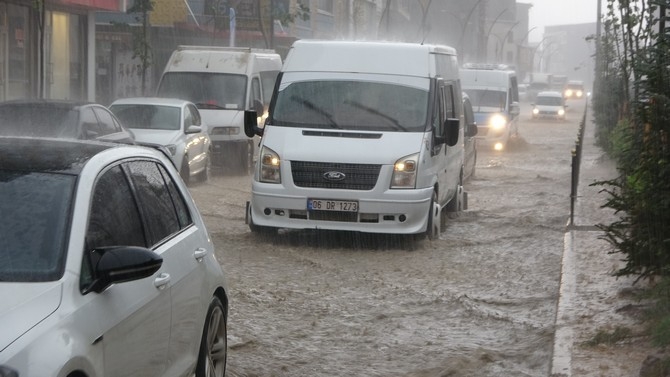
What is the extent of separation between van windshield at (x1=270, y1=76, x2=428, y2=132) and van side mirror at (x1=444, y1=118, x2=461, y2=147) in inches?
13.3

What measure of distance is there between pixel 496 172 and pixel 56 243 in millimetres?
23139

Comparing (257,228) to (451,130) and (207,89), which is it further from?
(207,89)

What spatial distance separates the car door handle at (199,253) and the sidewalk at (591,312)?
89.8 inches

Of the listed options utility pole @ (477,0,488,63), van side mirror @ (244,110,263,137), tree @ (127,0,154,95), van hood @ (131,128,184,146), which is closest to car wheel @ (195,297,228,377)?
van side mirror @ (244,110,263,137)

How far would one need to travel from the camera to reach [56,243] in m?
4.69

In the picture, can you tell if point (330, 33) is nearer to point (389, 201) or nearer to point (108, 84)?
point (108, 84)

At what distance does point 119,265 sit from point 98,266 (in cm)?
8

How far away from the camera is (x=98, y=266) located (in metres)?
4.59

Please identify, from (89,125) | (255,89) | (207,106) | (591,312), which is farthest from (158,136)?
(591,312)

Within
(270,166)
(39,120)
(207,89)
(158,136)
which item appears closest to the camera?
(270,166)

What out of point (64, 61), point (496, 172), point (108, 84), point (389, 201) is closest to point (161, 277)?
point (389, 201)

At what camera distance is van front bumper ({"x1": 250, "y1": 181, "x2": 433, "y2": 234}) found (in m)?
13.2

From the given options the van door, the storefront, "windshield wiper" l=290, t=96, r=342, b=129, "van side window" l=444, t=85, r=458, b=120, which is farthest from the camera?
the storefront

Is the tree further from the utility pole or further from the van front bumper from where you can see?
the utility pole
